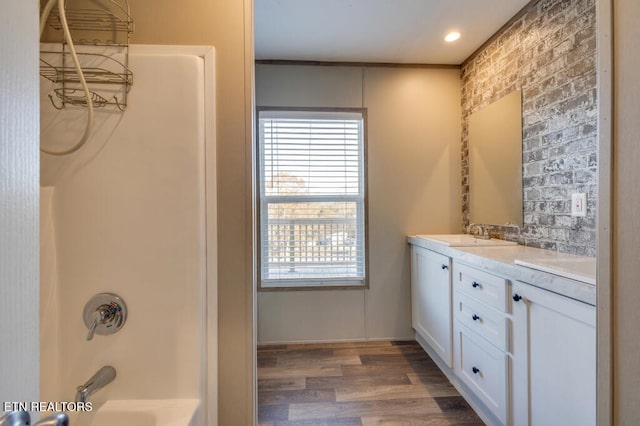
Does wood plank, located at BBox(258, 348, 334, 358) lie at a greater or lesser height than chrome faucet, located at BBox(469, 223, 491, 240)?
lesser

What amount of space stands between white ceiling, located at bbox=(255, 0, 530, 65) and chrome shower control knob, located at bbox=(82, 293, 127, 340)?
1888mm

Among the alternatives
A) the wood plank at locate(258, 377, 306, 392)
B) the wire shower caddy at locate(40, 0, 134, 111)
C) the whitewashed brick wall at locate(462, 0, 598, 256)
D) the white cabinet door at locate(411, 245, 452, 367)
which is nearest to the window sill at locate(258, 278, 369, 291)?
the white cabinet door at locate(411, 245, 452, 367)

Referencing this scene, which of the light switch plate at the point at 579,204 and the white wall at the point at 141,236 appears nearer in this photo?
the white wall at the point at 141,236

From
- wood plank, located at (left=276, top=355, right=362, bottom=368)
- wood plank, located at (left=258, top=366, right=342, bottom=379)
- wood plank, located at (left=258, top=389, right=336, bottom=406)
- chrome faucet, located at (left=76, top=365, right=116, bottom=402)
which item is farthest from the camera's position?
wood plank, located at (left=276, top=355, right=362, bottom=368)

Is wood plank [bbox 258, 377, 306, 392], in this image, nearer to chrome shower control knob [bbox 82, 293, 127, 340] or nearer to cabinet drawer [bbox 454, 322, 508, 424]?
cabinet drawer [bbox 454, 322, 508, 424]

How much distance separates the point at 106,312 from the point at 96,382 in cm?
24

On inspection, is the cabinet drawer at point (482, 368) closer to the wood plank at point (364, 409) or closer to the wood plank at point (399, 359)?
the wood plank at point (364, 409)

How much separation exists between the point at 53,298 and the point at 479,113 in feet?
9.45

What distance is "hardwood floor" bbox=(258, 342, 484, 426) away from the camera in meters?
1.62

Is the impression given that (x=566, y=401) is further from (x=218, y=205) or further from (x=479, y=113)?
(x=479, y=113)

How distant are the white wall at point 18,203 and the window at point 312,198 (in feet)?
6.67

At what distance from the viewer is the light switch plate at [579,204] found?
1471 mm

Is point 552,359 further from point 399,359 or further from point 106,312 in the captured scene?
point 106,312

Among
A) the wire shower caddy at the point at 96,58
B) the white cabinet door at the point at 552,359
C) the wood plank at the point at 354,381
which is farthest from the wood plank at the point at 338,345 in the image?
the wire shower caddy at the point at 96,58
